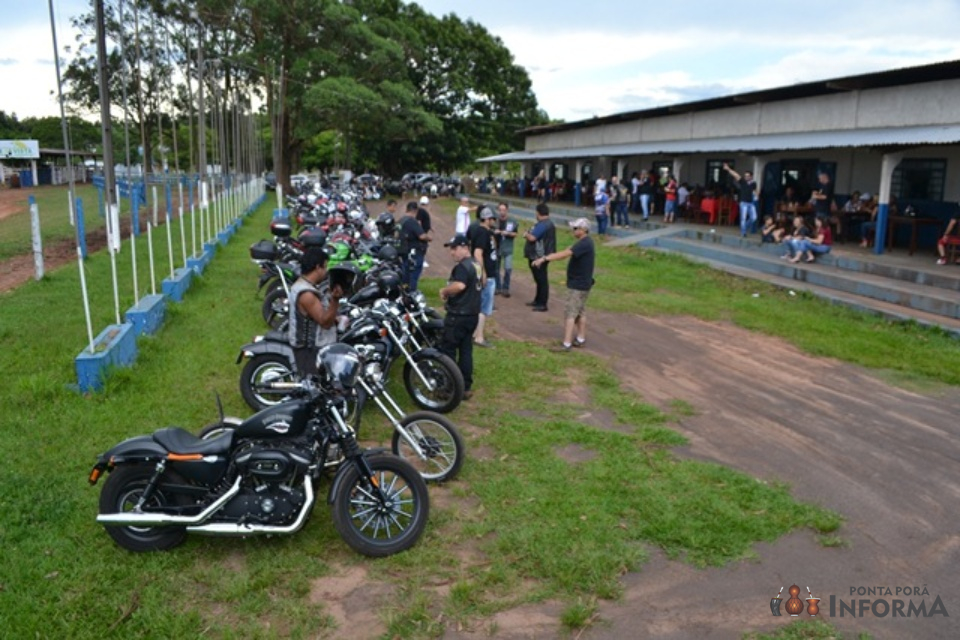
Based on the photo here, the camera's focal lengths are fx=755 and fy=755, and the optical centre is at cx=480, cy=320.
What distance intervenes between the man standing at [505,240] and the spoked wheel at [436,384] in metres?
5.12

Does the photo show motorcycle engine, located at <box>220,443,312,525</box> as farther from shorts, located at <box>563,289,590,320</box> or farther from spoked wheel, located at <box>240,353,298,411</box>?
shorts, located at <box>563,289,590,320</box>

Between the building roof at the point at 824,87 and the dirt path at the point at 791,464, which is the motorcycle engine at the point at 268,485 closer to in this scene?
the dirt path at the point at 791,464

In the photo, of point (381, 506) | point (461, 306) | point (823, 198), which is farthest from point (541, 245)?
point (823, 198)

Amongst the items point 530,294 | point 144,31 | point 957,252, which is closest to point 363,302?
point 530,294

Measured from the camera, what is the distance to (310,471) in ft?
14.3

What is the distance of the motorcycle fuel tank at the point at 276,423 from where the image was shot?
4297 millimetres

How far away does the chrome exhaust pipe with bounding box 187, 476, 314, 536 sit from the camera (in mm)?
4230

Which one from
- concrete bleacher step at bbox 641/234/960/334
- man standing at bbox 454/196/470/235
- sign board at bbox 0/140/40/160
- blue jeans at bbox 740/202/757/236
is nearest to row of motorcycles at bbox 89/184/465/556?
concrete bleacher step at bbox 641/234/960/334

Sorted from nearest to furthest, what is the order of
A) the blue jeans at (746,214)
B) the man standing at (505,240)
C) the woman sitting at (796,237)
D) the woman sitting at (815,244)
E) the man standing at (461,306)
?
the man standing at (461,306), the man standing at (505,240), the woman sitting at (815,244), the woman sitting at (796,237), the blue jeans at (746,214)

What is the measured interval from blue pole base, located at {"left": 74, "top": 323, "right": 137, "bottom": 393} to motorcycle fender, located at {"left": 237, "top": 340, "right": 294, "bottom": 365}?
1277 millimetres

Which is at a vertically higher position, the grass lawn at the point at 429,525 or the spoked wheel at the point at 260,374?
the spoked wheel at the point at 260,374

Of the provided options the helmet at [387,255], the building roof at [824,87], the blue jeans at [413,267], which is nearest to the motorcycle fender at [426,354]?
the helmet at [387,255]

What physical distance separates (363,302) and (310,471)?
3391 mm

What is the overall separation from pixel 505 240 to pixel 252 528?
846 cm
